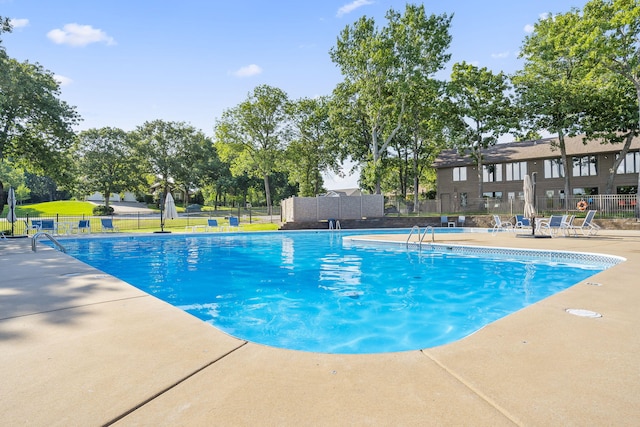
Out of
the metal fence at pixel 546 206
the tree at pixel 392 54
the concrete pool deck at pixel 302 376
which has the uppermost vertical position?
the tree at pixel 392 54

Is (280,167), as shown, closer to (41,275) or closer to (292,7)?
(292,7)

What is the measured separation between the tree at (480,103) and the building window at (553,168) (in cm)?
785

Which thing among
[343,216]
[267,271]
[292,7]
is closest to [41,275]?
[267,271]

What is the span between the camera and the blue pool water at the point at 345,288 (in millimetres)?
5777

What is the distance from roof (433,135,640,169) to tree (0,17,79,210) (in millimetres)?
34215

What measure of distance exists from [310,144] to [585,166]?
89.8 feet

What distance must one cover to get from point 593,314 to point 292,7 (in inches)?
582

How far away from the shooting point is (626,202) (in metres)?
22.5

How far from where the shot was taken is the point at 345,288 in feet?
28.0

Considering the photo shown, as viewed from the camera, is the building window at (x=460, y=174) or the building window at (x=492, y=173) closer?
the building window at (x=492, y=173)

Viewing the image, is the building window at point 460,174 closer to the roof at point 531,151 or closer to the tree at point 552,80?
the roof at point 531,151

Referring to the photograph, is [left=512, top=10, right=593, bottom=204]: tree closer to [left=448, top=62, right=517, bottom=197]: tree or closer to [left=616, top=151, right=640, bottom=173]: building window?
[left=448, top=62, right=517, bottom=197]: tree

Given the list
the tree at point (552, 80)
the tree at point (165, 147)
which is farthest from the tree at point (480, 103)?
the tree at point (165, 147)

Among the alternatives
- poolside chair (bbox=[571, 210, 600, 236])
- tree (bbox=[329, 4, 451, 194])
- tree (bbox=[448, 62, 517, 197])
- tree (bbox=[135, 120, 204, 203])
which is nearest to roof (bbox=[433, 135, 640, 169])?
tree (bbox=[448, 62, 517, 197])
